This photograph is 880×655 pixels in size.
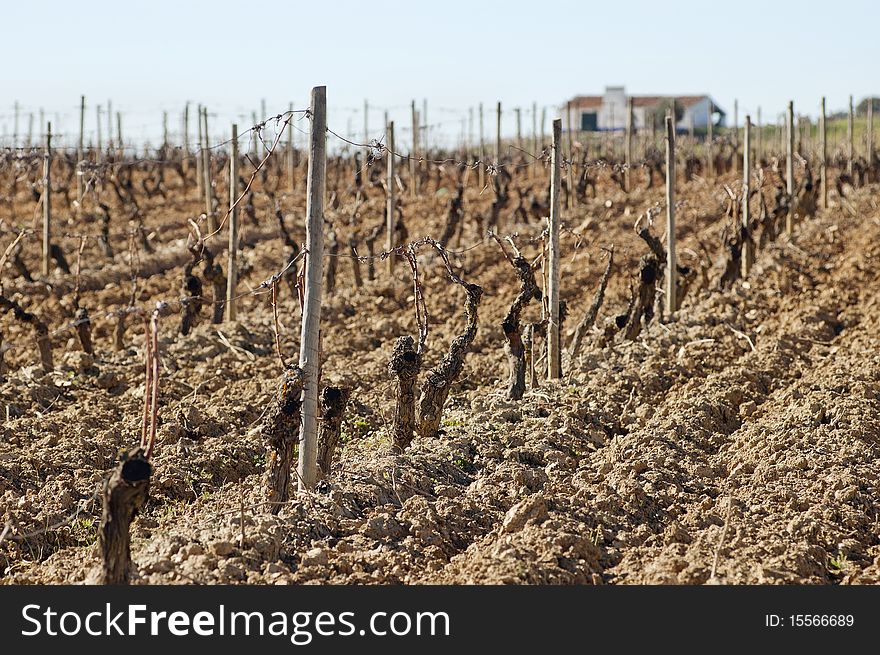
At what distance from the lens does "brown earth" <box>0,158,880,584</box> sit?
5699mm

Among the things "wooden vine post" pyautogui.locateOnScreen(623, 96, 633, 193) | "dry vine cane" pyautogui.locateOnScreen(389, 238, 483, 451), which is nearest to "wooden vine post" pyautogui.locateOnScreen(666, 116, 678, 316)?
"dry vine cane" pyautogui.locateOnScreen(389, 238, 483, 451)

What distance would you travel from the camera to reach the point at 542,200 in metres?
23.5

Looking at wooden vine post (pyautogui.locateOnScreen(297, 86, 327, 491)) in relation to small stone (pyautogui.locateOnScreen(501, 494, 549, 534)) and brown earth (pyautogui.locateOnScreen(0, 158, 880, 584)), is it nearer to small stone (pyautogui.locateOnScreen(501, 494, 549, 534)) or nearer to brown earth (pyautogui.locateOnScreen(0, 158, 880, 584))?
brown earth (pyautogui.locateOnScreen(0, 158, 880, 584))

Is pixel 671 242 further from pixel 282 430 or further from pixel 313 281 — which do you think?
pixel 282 430

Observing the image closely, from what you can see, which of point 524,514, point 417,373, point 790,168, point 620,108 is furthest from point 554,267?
point 620,108

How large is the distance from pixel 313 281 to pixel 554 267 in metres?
3.46

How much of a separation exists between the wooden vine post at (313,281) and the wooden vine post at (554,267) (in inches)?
131

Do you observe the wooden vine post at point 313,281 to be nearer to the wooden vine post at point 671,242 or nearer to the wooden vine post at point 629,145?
the wooden vine post at point 671,242

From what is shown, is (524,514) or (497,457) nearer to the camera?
(524,514)

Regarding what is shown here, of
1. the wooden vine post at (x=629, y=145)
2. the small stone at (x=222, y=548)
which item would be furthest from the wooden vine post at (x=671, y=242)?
the wooden vine post at (x=629, y=145)

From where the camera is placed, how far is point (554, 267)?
9375mm

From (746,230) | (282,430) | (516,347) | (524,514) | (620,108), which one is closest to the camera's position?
(524,514)

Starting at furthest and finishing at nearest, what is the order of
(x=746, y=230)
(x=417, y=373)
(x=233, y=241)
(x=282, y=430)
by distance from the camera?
(x=746, y=230), (x=233, y=241), (x=417, y=373), (x=282, y=430)

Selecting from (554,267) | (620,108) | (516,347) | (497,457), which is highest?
(620,108)
